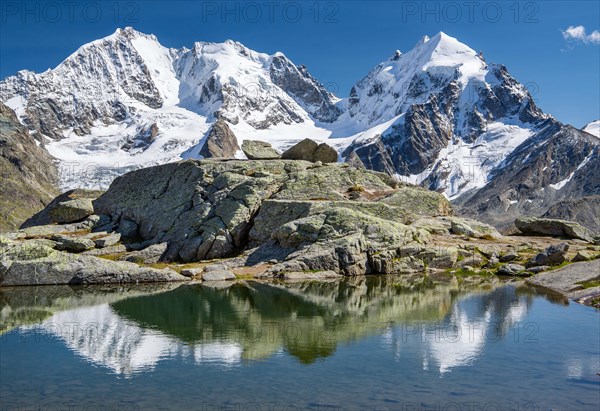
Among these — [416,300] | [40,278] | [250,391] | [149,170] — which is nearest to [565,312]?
[416,300]

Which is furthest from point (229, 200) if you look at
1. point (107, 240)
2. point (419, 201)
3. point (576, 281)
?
point (576, 281)

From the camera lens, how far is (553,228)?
312 feet

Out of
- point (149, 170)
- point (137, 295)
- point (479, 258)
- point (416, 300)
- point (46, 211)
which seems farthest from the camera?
point (46, 211)

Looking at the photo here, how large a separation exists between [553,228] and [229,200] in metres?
50.3

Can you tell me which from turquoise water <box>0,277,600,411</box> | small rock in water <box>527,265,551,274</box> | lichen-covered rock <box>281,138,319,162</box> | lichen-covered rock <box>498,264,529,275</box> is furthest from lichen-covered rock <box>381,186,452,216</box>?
turquoise water <box>0,277,600,411</box>

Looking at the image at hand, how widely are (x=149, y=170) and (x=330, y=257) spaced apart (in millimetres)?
42564

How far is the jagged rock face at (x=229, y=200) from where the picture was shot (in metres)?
78.9

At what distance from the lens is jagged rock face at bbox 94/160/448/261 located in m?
78.9

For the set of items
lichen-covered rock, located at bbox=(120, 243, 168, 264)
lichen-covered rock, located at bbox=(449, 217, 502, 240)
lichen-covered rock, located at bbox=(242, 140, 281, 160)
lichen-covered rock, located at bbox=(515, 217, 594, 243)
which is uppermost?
lichen-covered rock, located at bbox=(242, 140, 281, 160)

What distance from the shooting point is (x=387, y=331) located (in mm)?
39312

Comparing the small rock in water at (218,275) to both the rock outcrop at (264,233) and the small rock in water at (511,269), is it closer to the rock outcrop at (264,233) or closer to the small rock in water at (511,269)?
the rock outcrop at (264,233)

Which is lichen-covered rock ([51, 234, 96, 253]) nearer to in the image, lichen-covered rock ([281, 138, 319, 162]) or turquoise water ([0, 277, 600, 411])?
turquoise water ([0, 277, 600, 411])

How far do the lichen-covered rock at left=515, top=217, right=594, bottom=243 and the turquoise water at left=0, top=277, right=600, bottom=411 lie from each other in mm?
41797

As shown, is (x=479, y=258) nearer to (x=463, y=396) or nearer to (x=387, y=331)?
(x=387, y=331)
